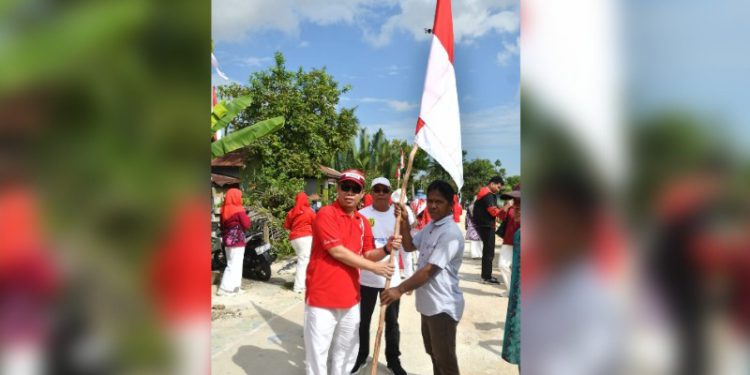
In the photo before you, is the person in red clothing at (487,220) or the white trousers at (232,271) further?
the person in red clothing at (487,220)

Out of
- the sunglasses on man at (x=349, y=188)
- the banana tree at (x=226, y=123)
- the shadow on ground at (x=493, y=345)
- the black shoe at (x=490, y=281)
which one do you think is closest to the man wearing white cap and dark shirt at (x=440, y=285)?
the sunglasses on man at (x=349, y=188)

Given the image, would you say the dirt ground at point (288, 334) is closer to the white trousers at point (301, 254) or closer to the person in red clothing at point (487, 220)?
the white trousers at point (301, 254)

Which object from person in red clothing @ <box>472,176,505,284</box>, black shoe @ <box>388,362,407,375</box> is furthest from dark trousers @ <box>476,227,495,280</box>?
black shoe @ <box>388,362,407,375</box>

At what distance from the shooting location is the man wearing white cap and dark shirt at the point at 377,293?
4067 millimetres

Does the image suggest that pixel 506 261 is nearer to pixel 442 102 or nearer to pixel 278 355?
pixel 278 355

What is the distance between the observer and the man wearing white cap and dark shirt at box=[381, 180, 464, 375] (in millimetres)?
2914

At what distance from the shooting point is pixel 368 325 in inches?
166

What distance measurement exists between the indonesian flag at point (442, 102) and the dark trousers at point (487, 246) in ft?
19.6

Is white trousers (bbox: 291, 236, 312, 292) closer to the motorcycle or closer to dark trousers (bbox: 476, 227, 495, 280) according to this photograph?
the motorcycle

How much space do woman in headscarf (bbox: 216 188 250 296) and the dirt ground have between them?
290 millimetres
